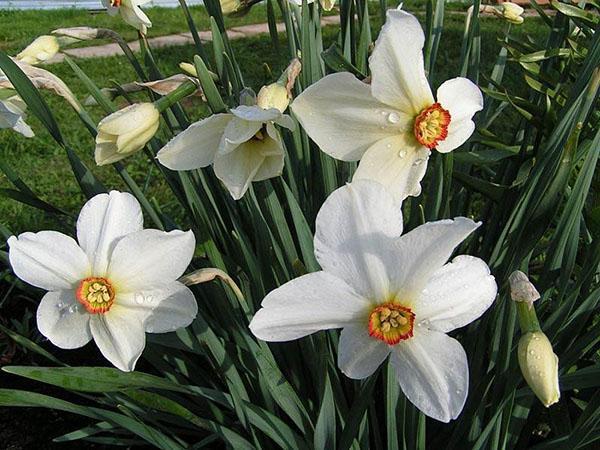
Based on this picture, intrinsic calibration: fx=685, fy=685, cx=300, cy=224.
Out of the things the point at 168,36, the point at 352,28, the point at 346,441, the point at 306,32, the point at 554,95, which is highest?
the point at 306,32

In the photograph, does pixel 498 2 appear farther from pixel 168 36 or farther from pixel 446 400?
pixel 168 36

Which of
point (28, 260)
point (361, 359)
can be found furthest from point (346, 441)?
point (28, 260)

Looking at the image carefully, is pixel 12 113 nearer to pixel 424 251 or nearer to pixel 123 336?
pixel 123 336

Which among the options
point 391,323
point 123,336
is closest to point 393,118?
point 391,323

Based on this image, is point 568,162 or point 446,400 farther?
point 568,162

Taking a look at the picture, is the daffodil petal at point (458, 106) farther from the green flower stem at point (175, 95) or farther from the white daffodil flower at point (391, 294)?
the green flower stem at point (175, 95)

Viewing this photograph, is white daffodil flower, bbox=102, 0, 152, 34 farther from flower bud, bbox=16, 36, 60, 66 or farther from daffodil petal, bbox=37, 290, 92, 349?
daffodil petal, bbox=37, 290, 92, 349
